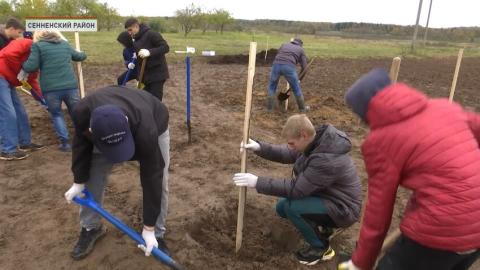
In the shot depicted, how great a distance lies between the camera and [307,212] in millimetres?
3109

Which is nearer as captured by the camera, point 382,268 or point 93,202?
point 382,268

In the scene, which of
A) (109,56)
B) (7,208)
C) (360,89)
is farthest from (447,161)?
(109,56)

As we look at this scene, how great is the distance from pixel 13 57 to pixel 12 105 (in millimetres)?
594

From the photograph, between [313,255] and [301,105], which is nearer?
[313,255]

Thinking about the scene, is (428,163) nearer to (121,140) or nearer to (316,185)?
(316,185)

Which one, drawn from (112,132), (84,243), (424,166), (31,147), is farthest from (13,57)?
(424,166)

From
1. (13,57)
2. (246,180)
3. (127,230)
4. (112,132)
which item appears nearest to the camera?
(112,132)

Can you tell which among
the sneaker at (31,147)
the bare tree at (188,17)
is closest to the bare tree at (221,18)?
the bare tree at (188,17)

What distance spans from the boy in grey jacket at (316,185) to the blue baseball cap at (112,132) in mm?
1096

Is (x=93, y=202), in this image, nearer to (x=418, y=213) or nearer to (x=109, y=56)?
(x=418, y=213)

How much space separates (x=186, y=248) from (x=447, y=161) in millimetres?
2220

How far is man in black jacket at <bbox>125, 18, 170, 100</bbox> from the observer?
544 cm

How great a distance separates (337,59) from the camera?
57.8ft

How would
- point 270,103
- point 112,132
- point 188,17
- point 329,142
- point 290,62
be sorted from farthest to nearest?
point 188,17 → point 270,103 → point 290,62 → point 329,142 → point 112,132
